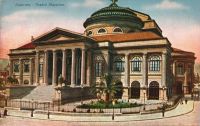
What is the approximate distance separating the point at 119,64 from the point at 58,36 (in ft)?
34.3

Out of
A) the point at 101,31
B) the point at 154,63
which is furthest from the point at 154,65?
the point at 101,31

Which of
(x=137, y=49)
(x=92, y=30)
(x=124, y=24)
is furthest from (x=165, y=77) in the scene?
(x=92, y=30)

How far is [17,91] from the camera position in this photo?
4262 cm

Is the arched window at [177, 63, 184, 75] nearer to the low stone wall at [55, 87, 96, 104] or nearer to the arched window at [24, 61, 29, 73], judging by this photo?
the low stone wall at [55, 87, 96, 104]

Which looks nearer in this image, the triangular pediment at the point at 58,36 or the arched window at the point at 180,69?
the triangular pediment at the point at 58,36

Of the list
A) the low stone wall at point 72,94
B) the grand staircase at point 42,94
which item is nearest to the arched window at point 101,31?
the low stone wall at point 72,94

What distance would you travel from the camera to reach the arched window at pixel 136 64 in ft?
148

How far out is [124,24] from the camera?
53625 millimetres

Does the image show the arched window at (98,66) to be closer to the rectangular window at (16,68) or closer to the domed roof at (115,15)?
the domed roof at (115,15)

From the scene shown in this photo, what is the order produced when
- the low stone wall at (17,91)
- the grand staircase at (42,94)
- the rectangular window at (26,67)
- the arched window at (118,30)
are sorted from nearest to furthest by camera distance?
1. the grand staircase at (42,94)
2. the low stone wall at (17,91)
3. the arched window at (118,30)
4. the rectangular window at (26,67)

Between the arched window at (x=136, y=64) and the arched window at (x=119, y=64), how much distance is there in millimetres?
1576

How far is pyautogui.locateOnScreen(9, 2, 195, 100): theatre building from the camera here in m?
43.9

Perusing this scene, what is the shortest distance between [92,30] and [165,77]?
18438mm

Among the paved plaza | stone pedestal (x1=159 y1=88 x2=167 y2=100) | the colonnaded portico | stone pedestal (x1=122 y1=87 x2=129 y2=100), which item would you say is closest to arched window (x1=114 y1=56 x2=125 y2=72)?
stone pedestal (x1=122 y1=87 x2=129 y2=100)
